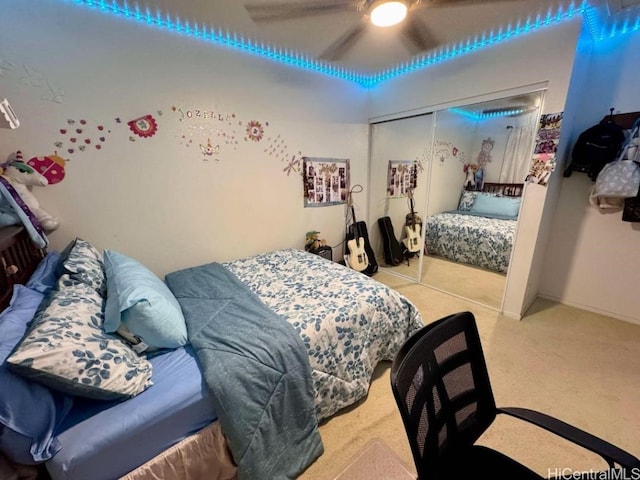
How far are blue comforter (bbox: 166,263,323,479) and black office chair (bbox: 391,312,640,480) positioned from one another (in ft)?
2.22

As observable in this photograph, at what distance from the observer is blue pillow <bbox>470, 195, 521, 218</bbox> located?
96.2 inches

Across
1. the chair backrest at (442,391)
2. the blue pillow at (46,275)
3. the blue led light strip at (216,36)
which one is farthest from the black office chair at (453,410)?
the blue led light strip at (216,36)

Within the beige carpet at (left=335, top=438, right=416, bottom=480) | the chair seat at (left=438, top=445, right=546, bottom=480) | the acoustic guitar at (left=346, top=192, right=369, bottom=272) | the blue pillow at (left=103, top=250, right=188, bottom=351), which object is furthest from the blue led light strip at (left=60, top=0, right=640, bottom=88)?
the beige carpet at (left=335, top=438, right=416, bottom=480)

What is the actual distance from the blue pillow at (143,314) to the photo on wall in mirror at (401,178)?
2.87m

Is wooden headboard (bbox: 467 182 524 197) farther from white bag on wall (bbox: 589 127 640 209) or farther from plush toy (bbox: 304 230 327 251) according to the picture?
plush toy (bbox: 304 230 327 251)

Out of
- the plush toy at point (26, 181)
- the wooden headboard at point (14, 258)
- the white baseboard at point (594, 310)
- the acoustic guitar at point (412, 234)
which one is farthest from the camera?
the acoustic guitar at point (412, 234)

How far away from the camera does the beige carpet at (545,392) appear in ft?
4.24

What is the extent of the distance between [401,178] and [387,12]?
210 centimetres

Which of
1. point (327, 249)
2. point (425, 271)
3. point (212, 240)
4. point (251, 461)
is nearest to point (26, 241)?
point (212, 240)

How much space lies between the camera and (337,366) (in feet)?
4.82

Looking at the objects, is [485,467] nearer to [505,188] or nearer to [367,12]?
[367,12]

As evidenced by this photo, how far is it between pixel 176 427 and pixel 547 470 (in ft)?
5.54

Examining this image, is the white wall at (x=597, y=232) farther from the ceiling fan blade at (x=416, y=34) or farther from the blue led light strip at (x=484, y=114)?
the ceiling fan blade at (x=416, y=34)

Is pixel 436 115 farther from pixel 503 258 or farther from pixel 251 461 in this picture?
pixel 251 461
